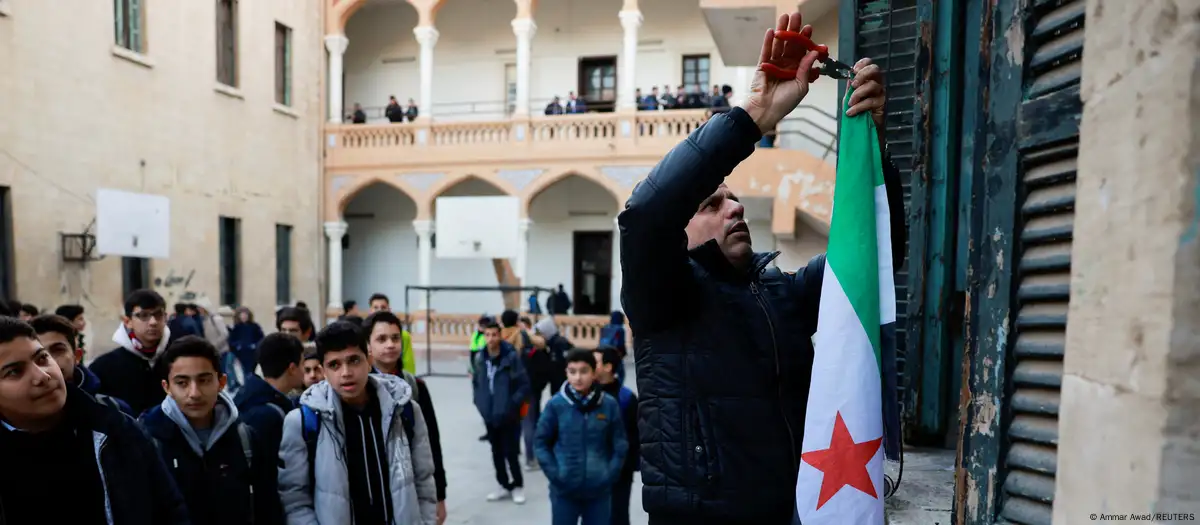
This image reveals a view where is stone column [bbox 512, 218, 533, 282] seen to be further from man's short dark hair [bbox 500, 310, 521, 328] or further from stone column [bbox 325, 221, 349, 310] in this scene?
man's short dark hair [bbox 500, 310, 521, 328]

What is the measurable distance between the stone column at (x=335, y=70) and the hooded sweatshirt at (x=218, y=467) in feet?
54.6

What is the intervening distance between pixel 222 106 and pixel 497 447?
11.9 metres

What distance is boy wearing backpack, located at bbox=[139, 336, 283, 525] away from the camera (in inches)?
105

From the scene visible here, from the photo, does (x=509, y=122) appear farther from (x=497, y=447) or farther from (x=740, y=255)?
(x=740, y=255)

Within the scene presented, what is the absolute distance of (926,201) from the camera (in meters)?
2.83

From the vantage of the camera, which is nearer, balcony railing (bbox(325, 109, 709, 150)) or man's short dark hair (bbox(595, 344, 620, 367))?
man's short dark hair (bbox(595, 344, 620, 367))

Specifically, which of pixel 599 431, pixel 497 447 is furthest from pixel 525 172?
pixel 599 431

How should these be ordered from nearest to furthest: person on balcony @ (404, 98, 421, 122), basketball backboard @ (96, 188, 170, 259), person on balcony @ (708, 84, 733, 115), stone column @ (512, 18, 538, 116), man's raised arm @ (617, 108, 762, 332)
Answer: man's raised arm @ (617, 108, 762, 332) → basketball backboard @ (96, 188, 170, 259) → person on balcony @ (708, 84, 733, 115) → stone column @ (512, 18, 538, 116) → person on balcony @ (404, 98, 421, 122)

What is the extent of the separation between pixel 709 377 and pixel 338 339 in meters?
1.88

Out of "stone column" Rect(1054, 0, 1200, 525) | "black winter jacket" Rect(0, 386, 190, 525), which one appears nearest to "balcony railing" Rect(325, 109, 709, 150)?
"black winter jacket" Rect(0, 386, 190, 525)

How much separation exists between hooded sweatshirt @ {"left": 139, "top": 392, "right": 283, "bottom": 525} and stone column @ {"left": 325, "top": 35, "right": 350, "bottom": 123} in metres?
16.6

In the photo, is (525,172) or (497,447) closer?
(497,447)

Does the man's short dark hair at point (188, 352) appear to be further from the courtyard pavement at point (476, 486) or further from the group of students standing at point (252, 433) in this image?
the courtyard pavement at point (476, 486)

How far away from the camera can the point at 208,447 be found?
2.74 m
